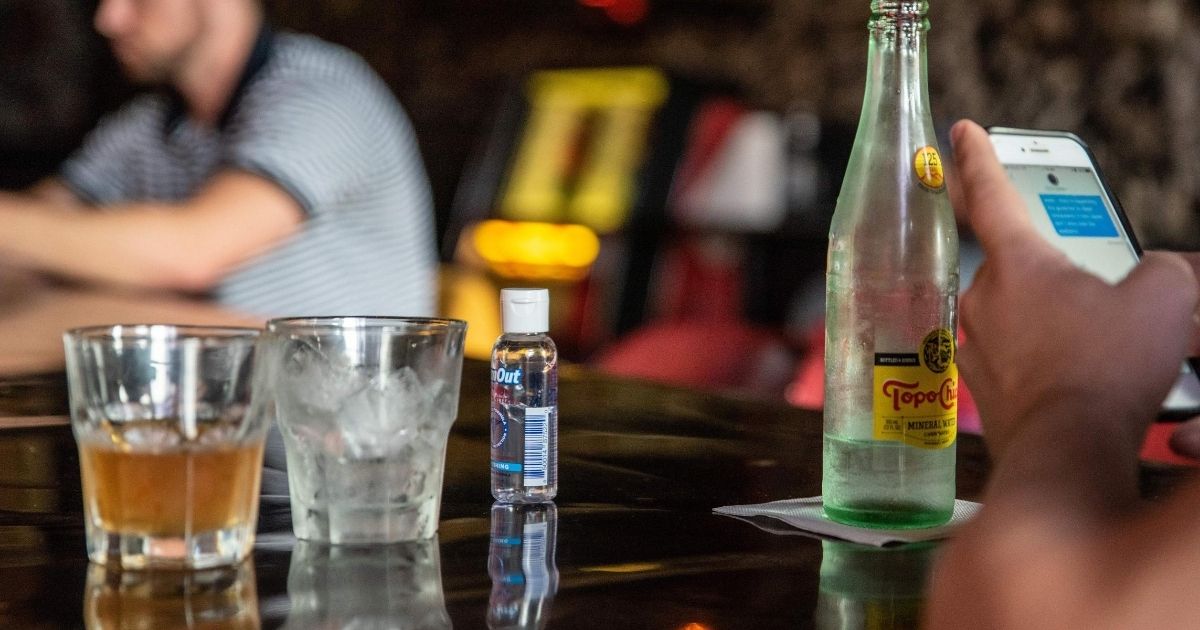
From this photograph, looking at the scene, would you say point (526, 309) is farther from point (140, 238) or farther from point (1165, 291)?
point (140, 238)

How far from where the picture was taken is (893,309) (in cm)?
68

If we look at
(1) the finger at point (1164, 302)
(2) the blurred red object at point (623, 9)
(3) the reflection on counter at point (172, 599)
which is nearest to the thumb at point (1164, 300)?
(1) the finger at point (1164, 302)

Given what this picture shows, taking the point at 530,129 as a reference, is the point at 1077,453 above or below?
below

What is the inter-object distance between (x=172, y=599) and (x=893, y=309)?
397 mm

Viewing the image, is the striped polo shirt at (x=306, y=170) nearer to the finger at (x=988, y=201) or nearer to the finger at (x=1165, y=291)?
the finger at (x=988, y=201)

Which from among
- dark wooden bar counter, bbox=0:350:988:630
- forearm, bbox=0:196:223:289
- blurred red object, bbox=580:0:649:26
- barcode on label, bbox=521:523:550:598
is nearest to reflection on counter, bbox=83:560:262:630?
dark wooden bar counter, bbox=0:350:988:630

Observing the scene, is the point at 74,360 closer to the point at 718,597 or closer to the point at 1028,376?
the point at 718,597

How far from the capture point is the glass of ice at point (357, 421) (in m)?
0.60

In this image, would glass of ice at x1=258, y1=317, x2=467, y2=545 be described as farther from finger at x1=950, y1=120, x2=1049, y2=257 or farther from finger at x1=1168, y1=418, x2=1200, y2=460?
finger at x1=1168, y1=418, x2=1200, y2=460

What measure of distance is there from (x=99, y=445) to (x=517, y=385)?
0.25 metres

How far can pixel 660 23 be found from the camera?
4.34m

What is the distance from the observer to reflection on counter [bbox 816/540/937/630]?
49 centimetres

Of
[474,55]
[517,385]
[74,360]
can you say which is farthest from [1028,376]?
[474,55]

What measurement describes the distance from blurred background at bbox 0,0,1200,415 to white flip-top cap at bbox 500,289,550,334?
5.03 feet
